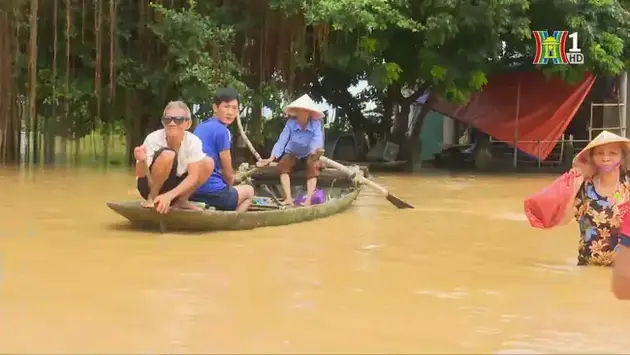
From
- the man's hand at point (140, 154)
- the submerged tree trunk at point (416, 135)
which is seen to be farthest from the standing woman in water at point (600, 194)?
the submerged tree trunk at point (416, 135)

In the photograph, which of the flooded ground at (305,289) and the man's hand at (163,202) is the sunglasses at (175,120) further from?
the flooded ground at (305,289)

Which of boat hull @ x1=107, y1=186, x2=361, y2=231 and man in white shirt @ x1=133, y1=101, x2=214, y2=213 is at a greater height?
man in white shirt @ x1=133, y1=101, x2=214, y2=213

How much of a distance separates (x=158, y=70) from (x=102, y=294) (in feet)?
30.9

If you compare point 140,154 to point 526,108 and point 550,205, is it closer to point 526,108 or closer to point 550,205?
point 550,205

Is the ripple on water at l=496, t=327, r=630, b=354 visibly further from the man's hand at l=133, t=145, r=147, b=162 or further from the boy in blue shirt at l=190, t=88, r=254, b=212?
the boy in blue shirt at l=190, t=88, r=254, b=212

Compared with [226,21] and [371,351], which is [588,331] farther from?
[226,21]

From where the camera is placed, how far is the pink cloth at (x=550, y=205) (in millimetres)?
4363

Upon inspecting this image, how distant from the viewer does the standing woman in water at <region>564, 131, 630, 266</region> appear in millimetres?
4422

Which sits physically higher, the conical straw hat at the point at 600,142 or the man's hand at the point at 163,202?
the conical straw hat at the point at 600,142

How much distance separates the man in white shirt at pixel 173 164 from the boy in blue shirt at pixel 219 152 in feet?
1.06

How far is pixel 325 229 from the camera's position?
6195mm

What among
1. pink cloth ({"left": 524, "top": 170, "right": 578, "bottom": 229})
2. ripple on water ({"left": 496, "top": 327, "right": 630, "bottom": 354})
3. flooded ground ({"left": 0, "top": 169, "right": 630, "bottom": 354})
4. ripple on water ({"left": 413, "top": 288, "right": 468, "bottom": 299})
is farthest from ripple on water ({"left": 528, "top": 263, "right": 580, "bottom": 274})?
ripple on water ({"left": 496, "top": 327, "right": 630, "bottom": 354})

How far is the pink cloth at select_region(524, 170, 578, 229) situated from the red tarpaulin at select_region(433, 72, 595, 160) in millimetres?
10005

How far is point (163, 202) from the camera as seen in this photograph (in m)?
5.35
